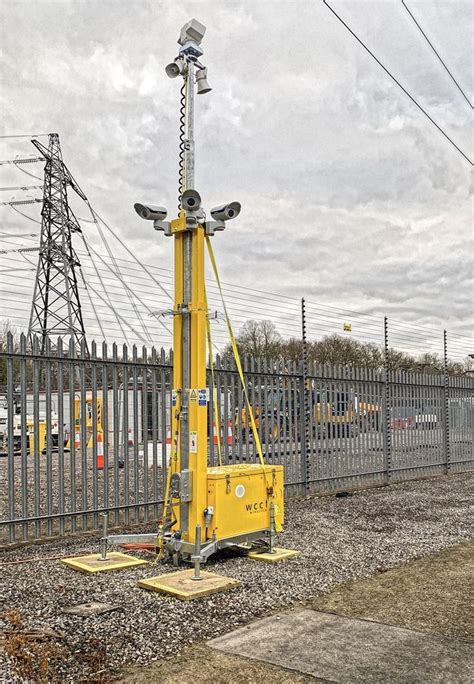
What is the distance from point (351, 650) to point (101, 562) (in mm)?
3099

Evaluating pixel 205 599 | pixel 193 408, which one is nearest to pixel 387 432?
pixel 193 408

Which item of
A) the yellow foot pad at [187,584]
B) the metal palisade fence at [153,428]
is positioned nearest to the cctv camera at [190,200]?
the metal palisade fence at [153,428]

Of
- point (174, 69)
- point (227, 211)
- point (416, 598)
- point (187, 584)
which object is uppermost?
point (174, 69)

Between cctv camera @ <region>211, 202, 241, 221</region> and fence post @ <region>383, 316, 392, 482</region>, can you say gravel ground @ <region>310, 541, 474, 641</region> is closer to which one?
cctv camera @ <region>211, 202, 241, 221</region>

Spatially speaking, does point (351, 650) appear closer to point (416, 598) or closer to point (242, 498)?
point (416, 598)

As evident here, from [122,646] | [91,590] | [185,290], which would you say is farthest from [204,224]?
[122,646]

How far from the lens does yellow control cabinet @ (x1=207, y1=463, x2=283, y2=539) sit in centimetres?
705

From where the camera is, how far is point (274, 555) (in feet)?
24.1

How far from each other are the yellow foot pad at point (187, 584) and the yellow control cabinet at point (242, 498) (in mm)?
749

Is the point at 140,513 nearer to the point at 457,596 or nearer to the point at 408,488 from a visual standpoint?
the point at 457,596

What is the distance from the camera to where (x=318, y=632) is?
196 inches

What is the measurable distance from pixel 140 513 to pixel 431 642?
5.01m

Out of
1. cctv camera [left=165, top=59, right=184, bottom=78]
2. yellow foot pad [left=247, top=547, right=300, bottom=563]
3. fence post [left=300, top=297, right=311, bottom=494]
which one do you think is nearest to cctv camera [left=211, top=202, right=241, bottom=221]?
cctv camera [left=165, top=59, right=184, bottom=78]

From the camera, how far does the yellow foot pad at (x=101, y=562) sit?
6602 mm
